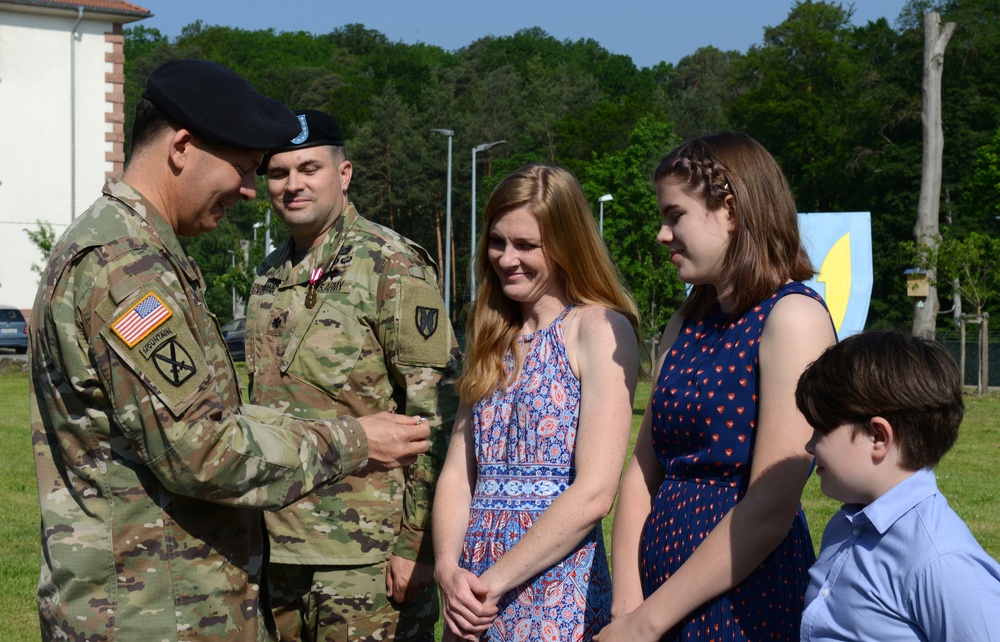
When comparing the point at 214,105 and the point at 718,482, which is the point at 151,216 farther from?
the point at 718,482

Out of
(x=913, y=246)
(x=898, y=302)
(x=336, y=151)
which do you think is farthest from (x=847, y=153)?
(x=336, y=151)

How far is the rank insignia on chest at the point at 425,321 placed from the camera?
12.1 ft

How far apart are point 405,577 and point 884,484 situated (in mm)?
1742

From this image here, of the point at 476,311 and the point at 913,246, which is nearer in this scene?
the point at 476,311

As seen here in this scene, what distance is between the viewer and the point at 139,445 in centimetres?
249

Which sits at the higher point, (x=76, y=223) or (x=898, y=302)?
(x=76, y=223)

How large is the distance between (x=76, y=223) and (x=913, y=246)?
2434 cm

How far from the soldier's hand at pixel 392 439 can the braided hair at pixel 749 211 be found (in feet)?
3.04

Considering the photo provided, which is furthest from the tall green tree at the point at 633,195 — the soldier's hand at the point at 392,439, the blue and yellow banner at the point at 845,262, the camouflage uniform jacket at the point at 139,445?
the camouflage uniform jacket at the point at 139,445

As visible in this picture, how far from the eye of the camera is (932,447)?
234 centimetres

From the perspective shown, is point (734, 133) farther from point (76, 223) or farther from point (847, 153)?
point (847, 153)

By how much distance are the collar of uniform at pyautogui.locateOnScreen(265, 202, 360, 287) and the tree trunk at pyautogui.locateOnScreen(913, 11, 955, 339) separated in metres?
22.5

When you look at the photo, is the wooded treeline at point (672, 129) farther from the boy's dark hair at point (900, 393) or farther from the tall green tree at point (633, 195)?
the boy's dark hair at point (900, 393)

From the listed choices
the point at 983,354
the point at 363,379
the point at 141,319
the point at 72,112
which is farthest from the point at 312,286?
the point at 72,112
